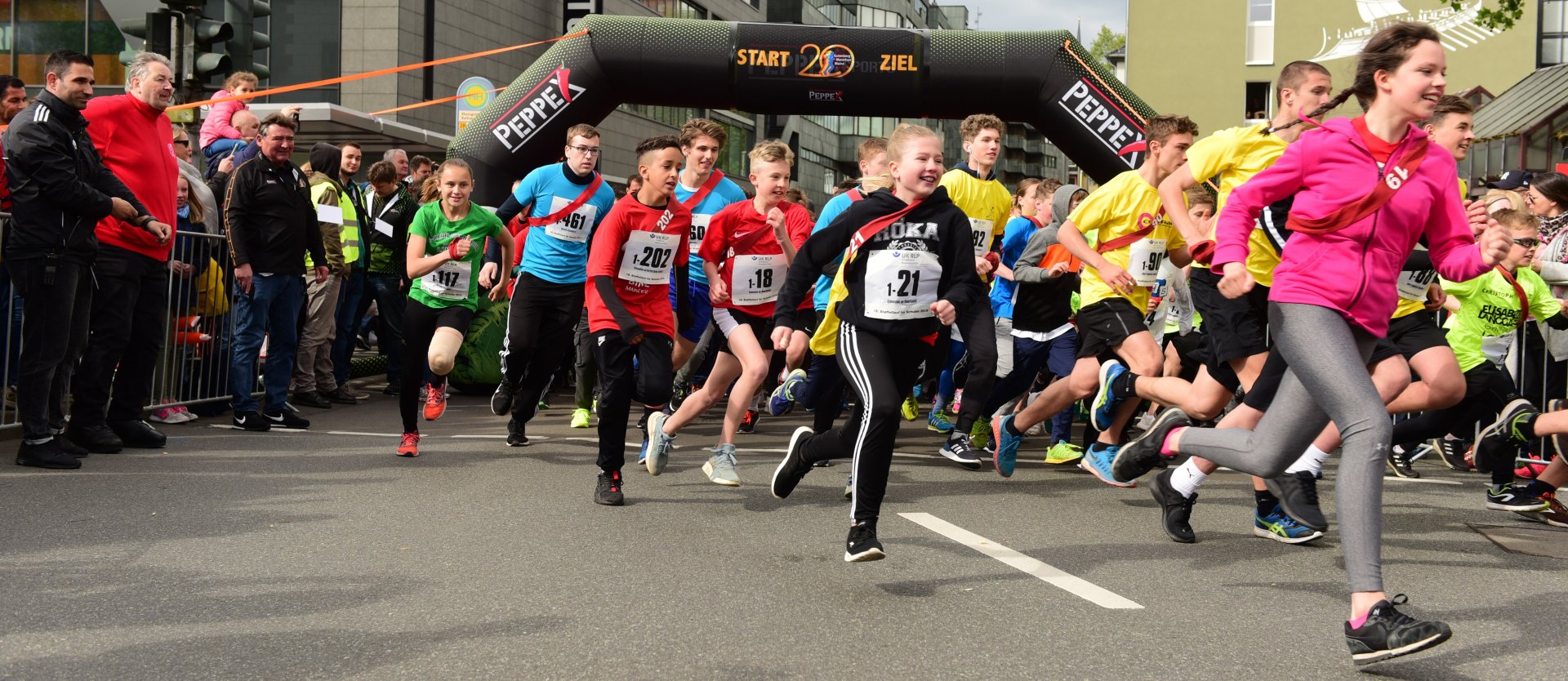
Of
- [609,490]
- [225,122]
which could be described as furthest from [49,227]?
[225,122]

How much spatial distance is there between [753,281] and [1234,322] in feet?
9.99

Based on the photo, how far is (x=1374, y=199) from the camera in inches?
191

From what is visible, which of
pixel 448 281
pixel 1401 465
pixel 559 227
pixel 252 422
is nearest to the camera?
pixel 448 281

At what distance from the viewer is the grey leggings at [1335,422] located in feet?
14.6

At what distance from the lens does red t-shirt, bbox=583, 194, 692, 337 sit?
24.9ft

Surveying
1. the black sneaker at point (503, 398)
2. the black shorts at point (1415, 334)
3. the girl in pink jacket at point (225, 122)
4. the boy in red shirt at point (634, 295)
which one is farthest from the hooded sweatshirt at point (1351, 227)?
the girl in pink jacket at point (225, 122)

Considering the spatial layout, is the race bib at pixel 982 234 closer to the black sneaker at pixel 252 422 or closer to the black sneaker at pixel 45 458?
the black sneaker at pixel 252 422

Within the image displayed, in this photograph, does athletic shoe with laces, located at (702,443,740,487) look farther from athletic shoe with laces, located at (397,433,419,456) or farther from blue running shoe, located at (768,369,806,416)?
athletic shoe with laces, located at (397,433,419,456)

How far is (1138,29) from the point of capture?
52188mm

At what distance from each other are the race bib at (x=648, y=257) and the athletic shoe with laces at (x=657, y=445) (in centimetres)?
72

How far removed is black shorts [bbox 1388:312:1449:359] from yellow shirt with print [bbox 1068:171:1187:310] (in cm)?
126

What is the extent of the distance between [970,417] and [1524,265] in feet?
10.5

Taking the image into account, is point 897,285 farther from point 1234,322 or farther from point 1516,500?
point 1516,500

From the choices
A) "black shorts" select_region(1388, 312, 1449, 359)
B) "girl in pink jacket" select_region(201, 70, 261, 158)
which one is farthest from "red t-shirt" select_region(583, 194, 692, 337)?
"girl in pink jacket" select_region(201, 70, 261, 158)
